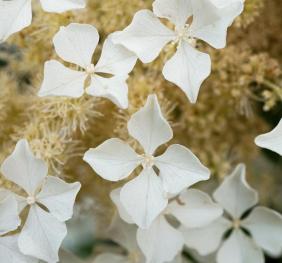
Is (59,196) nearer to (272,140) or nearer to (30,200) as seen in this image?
(30,200)

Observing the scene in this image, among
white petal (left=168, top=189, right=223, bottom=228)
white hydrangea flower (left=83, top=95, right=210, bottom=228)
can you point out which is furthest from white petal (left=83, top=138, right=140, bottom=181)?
white petal (left=168, top=189, right=223, bottom=228)

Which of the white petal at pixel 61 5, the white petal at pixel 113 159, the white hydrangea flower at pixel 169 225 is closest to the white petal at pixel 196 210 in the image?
the white hydrangea flower at pixel 169 225

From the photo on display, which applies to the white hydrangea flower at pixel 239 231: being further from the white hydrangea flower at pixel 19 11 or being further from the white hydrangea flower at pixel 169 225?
the white hydrangea flower at pixel 19 11

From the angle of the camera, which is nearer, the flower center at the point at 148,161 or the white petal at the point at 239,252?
the flower center at the point at 148,161

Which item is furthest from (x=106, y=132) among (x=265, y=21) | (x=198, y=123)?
(x=265, y=21)

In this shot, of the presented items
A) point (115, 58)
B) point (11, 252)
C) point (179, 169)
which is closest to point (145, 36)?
point (115, 58)

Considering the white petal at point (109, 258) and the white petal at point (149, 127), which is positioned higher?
the white petal at point (149, 127)
